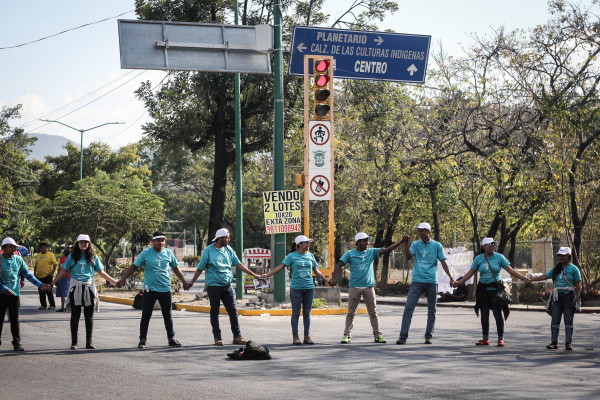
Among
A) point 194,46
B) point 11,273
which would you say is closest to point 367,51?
point 194,46

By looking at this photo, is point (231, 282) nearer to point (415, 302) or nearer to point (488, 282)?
point (415, 302)

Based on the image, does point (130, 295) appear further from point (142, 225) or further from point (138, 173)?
point (138, 173)

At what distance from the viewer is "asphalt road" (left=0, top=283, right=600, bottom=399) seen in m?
8.22

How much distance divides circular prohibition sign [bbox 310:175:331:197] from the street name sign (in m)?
3.17

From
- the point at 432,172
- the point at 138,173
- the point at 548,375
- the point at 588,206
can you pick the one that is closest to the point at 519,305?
the point at 588,206

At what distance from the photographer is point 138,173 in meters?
66.2

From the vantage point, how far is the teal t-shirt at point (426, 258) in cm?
1318

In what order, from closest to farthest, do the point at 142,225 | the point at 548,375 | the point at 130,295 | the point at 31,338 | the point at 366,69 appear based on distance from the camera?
the point at 548,375, the point at 31,338, the point at 366,69, the point at 130,295, the point at 142,225

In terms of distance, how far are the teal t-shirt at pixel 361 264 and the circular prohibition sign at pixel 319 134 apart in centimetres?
761

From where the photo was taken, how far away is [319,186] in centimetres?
2089

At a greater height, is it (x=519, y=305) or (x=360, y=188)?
(x=360, y=188)

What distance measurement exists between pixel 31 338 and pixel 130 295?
1417cm

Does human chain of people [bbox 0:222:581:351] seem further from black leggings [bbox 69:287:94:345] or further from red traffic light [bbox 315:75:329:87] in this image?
red traffic light [bbox 315:75:329:87]

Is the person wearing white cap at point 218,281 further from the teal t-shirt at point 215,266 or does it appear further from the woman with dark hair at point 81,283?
the woman with dark hair at point 81,283
